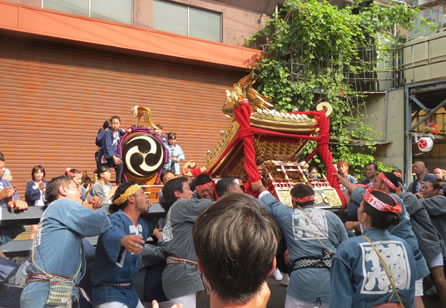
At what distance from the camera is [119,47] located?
8.91m

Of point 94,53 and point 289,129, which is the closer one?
point 289,129

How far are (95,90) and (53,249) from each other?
7235 mm

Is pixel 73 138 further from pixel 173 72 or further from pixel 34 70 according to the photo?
pixel 173 72

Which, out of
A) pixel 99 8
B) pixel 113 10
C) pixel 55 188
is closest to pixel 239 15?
pixel 113 10

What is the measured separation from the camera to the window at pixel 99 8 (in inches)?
337

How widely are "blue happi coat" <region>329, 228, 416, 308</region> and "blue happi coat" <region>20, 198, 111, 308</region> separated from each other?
5.24 feet

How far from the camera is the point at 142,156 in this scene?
5777mm

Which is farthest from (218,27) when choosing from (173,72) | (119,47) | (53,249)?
(53,249)

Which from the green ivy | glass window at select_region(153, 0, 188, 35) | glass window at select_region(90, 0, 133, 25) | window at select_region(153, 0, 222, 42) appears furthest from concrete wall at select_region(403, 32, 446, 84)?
glass window at select_region(90, 0, 133, 25)

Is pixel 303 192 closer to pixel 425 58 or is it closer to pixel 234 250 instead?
pixel 234 250

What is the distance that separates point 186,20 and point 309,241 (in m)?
8.37

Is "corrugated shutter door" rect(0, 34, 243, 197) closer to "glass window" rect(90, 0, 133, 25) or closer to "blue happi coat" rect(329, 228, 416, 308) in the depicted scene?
"glass window" rect(90, 0, 133, 25)

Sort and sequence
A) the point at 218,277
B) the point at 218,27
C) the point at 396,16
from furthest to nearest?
the point at 396,16, the point at 218,27, the point at 218,277

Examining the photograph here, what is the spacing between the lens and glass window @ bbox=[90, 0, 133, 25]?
9039 millimetres
